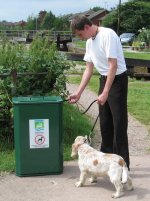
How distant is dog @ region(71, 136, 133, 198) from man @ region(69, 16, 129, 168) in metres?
0.49

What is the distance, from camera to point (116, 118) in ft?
20.0

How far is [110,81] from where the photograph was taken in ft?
18.8

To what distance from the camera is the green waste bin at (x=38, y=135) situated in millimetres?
6172

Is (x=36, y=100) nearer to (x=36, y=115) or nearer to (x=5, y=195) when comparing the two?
(x=36, y=115)

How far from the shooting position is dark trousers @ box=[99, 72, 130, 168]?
602cm

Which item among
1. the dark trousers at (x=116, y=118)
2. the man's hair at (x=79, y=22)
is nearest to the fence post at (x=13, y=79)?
the dark trousers at (x=116, y=118)

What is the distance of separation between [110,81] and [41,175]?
1.56 metres

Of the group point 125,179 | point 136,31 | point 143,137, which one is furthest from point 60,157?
point 136,31

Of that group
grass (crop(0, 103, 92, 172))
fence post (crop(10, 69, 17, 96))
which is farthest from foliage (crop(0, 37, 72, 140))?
grass (crop(0, 103, 92, 172))

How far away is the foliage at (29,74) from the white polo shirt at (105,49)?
1.72m

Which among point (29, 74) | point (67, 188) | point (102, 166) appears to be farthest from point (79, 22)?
point (29, 74)

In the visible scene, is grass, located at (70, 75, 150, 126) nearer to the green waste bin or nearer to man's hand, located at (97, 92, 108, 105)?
the green waste bin

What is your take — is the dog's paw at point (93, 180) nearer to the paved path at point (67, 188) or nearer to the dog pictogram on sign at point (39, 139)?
the paved path at point (67, 188)

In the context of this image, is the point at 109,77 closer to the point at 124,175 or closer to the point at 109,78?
the point at 109,78
